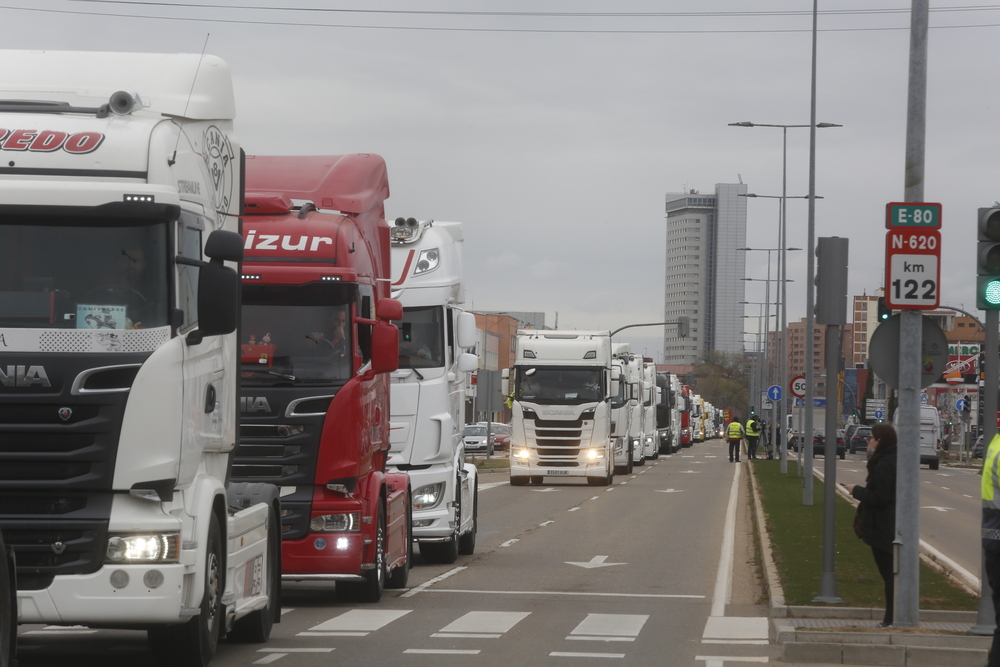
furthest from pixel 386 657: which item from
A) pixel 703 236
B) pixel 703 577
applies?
pixel 703 236

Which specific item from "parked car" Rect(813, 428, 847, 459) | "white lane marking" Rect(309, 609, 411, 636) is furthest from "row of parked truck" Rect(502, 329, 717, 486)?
"parked car" Rect(813, 428, 847, 459)

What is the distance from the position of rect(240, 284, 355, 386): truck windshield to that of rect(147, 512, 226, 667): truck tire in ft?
11.3

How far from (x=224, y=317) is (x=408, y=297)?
29.8 feet

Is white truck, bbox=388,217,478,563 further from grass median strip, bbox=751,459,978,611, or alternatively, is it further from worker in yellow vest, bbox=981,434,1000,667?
worker in yellow vest, bbox=981,434,1000,667

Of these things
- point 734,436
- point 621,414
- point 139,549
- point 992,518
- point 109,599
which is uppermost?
point 992,518

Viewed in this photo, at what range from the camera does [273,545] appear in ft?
37.2

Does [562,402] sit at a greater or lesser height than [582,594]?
greater

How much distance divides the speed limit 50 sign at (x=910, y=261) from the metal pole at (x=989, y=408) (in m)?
0.62

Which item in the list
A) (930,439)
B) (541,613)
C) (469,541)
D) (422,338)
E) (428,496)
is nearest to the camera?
(541,613)

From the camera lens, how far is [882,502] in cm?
1226

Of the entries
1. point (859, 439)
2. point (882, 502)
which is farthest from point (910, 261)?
point (859, 439)

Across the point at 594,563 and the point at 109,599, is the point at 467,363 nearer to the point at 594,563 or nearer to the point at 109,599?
the point at 594,563

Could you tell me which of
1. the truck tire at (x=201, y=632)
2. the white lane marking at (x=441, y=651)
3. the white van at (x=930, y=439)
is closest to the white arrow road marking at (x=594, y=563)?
the white lane marking at (x=441, y=651)

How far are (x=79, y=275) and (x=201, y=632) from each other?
232 cm
